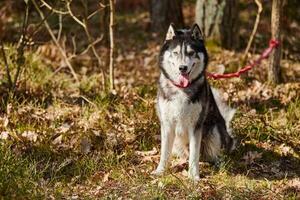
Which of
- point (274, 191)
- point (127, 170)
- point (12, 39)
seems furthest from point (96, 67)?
point (274, 191)

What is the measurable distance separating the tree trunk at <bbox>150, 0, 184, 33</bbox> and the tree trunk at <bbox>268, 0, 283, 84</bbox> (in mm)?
2479

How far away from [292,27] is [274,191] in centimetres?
602

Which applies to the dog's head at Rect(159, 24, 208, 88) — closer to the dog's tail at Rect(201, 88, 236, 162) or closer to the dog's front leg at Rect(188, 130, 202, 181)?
the dog's front leg at Rect(188, 130, 202, 181)

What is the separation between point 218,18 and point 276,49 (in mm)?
1158

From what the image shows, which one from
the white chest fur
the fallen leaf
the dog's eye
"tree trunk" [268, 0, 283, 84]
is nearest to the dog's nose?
the dog's eye

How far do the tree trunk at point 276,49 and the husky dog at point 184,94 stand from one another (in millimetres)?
2009

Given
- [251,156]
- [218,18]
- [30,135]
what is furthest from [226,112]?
[218,18]

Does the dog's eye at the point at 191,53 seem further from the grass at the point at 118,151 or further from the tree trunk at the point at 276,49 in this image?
the tree trunk at the point at 276,49

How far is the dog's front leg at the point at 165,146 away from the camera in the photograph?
5309 millimetres

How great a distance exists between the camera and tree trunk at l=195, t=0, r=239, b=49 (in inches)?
313

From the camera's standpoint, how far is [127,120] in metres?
6.23

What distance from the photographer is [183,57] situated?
16.3ft

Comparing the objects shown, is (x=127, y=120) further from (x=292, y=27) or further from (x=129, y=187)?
(x=292, y=27)

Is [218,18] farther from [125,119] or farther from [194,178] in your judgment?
[194,178]
